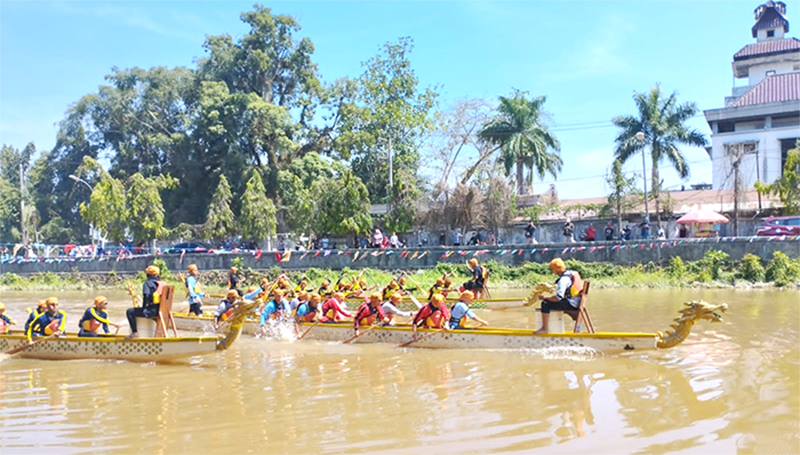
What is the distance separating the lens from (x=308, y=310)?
1542cm

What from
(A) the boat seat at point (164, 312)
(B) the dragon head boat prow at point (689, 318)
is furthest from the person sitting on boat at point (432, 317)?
(A) the boat seat at point (164, 312)

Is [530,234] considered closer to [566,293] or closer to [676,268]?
[676,268]

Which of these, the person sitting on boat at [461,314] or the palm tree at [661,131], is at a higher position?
the palm tree at [661,131]

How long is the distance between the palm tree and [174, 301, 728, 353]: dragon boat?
2775 cm

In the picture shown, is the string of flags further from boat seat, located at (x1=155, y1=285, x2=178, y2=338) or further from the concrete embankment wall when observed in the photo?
boat seat, located at (x1=155, y1=285, x2=178, y2=338)

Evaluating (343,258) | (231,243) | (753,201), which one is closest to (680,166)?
(753,201)

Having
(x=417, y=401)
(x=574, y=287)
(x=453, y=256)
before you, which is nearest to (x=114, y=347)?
(x=417, y=401)

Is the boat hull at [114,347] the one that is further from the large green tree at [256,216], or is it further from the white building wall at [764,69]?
the white building wall at [764,69]

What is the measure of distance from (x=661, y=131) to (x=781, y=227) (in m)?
13.2

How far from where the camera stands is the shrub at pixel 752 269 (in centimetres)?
2395

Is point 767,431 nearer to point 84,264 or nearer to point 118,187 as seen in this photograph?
point 84,264

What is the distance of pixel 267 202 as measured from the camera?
35812mm

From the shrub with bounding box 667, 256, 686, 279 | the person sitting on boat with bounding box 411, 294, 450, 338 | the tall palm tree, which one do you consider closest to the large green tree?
the tall palm tree

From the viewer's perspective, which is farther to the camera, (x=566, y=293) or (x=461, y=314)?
(x=461, y=314)
